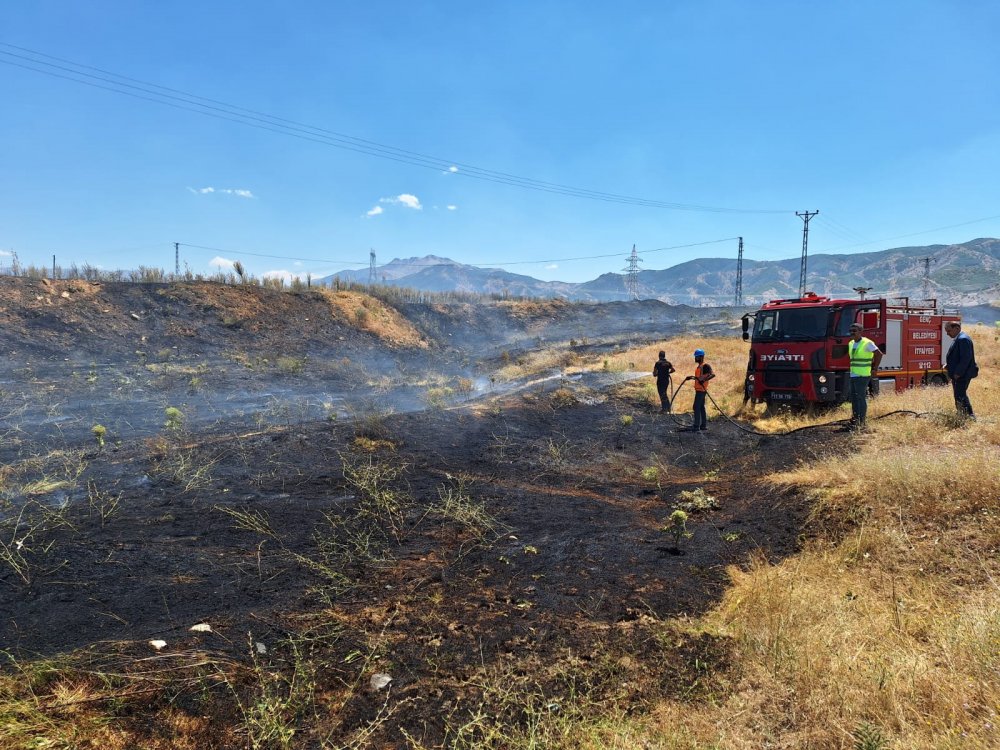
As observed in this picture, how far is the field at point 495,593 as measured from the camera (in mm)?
2678

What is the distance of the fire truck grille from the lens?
11.0 m

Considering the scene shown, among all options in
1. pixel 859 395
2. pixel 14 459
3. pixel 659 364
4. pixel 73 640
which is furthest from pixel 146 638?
pixel 659 364

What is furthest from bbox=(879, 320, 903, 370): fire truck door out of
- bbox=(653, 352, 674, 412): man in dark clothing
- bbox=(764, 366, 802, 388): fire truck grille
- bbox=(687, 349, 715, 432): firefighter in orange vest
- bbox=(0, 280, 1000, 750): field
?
bbox=(653, 352, 674, 412): man in dark clothing

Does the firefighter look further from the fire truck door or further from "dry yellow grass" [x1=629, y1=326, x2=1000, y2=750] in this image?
the fire truck door

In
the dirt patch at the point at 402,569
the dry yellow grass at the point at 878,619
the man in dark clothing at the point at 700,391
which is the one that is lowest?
the dirt patch at the point at 402,569

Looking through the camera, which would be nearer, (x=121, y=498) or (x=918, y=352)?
(x=121, y=498)

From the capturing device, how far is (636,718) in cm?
279

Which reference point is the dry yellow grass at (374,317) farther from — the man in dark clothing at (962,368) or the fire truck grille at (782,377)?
the man in dark clothing at (962,368)

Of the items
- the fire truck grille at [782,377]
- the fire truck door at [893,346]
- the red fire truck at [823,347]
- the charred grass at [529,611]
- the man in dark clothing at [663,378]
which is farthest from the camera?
the man in dark clothing at [663,378]

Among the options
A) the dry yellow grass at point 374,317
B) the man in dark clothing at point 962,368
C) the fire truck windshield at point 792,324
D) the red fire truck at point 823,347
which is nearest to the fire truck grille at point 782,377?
the red fire truck at point 823,347

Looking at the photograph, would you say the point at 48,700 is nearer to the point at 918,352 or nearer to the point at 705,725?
the point at 705,725

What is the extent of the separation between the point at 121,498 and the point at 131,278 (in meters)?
26.7

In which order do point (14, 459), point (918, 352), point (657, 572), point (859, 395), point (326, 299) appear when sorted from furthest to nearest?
point (326, 299) → point (918, 352) → point (859, 395) → point (14, 459) → point (657, 572)

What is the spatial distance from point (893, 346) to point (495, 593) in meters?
11.7
